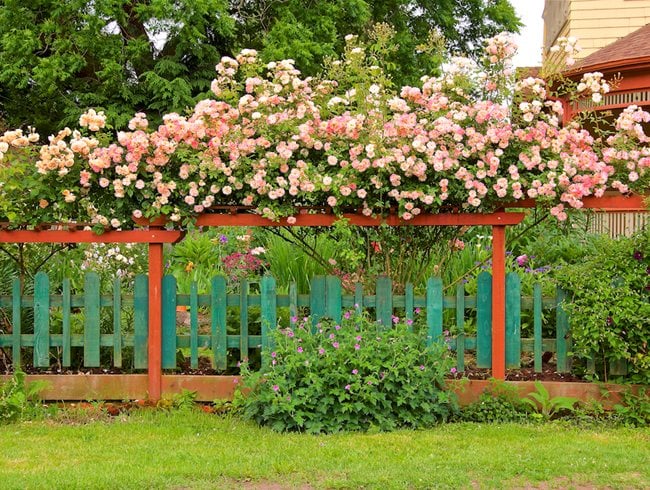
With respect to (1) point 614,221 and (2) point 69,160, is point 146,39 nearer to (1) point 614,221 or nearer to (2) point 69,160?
(1) point 614,221

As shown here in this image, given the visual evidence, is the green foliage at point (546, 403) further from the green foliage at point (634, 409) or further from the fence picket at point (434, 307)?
the fence picket at point (434, 307)

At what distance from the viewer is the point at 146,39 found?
1684 centimetres

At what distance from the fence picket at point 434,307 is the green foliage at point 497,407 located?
1.65ft

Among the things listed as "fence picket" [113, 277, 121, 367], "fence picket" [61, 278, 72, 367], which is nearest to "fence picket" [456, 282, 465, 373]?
"fence picket" [113, 277, 121, 367]

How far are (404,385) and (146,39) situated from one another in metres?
13.5

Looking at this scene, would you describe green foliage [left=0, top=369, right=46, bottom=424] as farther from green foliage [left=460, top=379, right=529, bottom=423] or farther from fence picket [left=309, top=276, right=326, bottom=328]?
green foliage [left=460, top=379, right=529, bottom=423]

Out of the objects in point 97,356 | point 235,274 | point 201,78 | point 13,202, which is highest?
point 201,78

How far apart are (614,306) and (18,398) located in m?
3.81

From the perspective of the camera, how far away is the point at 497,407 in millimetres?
5387

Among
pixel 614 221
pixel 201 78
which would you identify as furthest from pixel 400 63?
pixel 614 221

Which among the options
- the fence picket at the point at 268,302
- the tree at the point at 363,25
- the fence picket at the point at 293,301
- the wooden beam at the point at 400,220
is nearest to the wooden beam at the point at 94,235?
the wooden beam at the point at 400,220

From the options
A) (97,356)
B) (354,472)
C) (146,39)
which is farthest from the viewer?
(146,39)

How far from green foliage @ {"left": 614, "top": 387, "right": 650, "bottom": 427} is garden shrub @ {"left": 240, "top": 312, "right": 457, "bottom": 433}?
1.06 metres

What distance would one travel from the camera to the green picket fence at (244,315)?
221 inches
